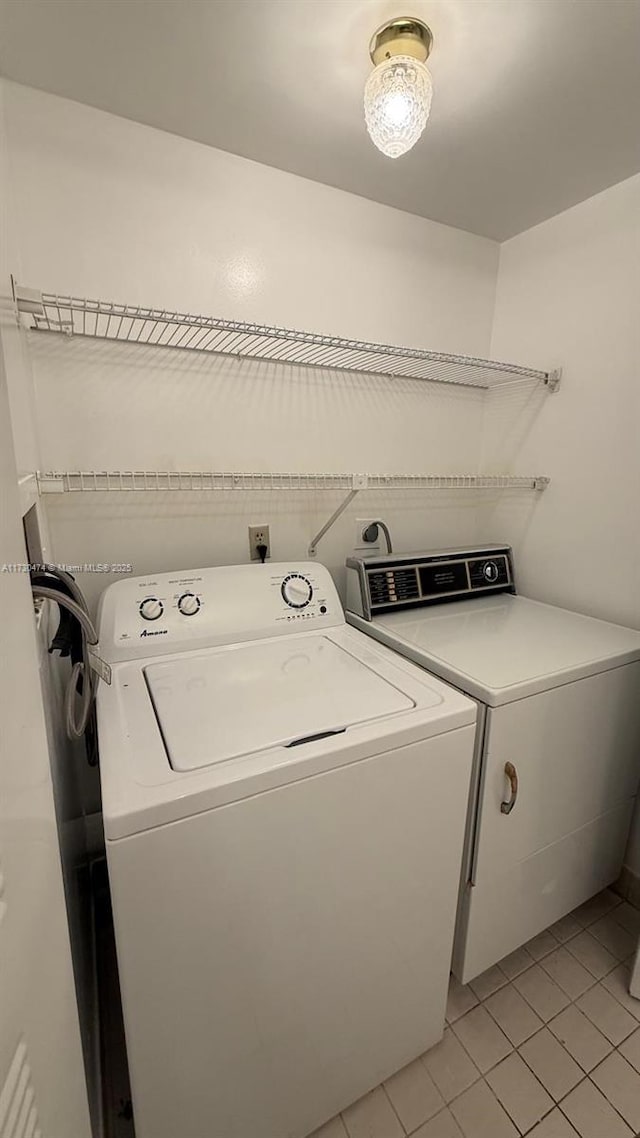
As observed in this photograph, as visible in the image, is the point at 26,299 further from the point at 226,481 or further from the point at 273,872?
the point at 273,872

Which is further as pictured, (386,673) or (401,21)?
(386,673)

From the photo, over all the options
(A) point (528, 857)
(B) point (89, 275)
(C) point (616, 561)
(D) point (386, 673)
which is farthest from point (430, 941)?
(B) point (89, 275)

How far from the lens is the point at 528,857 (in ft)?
4.00

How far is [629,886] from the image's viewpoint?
158 centimetres

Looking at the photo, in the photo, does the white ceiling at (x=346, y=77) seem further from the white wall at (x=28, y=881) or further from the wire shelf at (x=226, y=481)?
the white wall at (x=28, y=881)

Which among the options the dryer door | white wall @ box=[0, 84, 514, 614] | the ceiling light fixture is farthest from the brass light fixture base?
the dryer door

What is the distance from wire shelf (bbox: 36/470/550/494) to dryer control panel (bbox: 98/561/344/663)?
28cm

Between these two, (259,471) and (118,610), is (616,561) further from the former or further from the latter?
(118,610)

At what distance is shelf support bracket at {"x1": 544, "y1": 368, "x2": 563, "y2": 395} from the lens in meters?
1.67

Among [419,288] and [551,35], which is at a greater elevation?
[551,35]

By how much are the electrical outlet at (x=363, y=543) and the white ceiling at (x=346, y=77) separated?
3.66ft

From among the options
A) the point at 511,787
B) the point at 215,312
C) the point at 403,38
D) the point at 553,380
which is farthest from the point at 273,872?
the point at 553,380

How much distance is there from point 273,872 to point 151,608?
71cm

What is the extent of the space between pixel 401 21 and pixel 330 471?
1.08 metres
